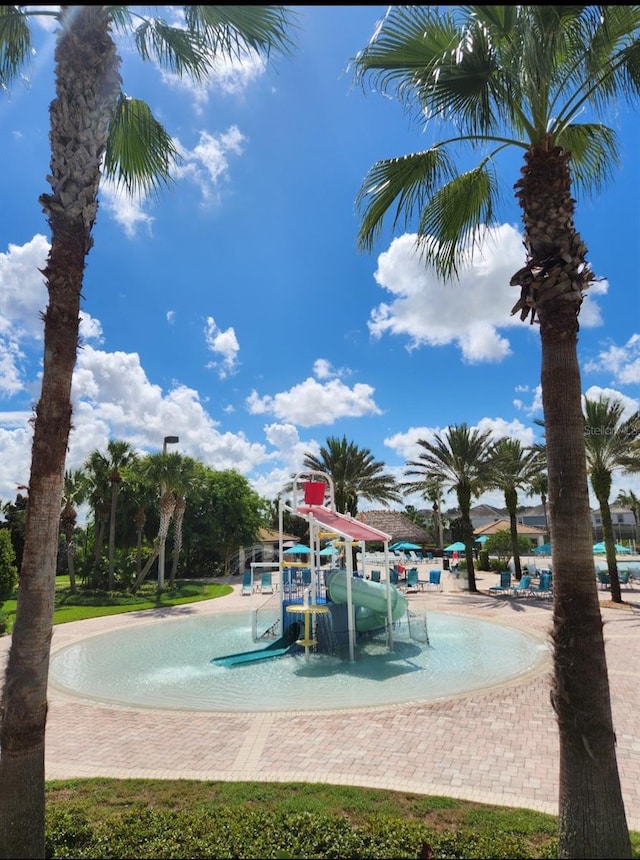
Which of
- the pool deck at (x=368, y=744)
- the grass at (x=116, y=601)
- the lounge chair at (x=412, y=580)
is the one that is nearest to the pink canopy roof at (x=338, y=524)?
the pool deck at (x=368, y=744)

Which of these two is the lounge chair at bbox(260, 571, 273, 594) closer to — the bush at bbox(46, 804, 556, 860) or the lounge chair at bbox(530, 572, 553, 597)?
the lounge chair at bbox(530, 572, 553, 597)

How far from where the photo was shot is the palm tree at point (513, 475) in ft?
94.7

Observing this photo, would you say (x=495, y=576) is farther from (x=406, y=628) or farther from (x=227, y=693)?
(x=227, y=693)

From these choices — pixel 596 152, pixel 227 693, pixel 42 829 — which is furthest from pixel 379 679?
pixel 596 152

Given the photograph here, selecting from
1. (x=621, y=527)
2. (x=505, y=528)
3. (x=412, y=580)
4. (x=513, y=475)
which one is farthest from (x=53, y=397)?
(x=621, y=527)

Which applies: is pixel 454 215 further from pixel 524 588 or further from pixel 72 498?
pixel 72 498

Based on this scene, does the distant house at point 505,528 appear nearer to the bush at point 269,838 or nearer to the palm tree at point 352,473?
the palm tree at point 352,473

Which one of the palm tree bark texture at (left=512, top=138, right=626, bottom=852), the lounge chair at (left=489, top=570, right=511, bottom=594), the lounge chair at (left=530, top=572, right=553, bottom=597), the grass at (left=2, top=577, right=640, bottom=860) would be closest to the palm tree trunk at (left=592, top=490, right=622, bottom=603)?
the lounge chair at (left=530, top=572, right=553, bottom=597)

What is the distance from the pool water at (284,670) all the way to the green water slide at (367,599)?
0.49 meters

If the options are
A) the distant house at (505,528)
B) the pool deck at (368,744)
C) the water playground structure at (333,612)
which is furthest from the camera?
the distant house at (505,528)

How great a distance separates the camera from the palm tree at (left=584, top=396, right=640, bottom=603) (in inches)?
866

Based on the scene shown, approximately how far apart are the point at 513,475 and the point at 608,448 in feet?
25.9

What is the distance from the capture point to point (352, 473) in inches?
1289

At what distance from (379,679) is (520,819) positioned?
22.5 ft
